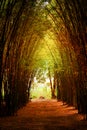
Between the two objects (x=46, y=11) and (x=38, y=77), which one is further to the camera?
(x=38, y=77)

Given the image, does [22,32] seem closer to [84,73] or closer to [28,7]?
[28,7]

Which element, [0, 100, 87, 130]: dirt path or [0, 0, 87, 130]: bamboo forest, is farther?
[0, 0, 87, 130]: bamboo forest

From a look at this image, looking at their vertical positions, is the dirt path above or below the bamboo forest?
below

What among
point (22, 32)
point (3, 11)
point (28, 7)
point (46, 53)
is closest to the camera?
point (3, 11)

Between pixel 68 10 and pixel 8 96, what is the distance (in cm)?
317

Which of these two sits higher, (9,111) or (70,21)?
(70,21)

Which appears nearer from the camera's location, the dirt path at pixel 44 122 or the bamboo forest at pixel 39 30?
the dirt path at pixel 44 122

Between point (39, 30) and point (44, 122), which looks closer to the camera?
point (44, 122)

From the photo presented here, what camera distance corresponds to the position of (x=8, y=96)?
34.7 feet

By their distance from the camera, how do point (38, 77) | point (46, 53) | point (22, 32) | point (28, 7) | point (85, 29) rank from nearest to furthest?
point (85, 29)
point (28, 7)
point (22, 32)
point (46, 53)
point (38, 77)

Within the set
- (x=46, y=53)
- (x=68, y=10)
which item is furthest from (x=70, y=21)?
(x=46, y=53)

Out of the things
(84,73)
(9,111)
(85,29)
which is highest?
(85,29)

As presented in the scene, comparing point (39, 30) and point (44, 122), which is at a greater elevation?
point (39, 30)

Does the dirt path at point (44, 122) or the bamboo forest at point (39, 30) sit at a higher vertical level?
the bamboo forest at point (39, 30)
